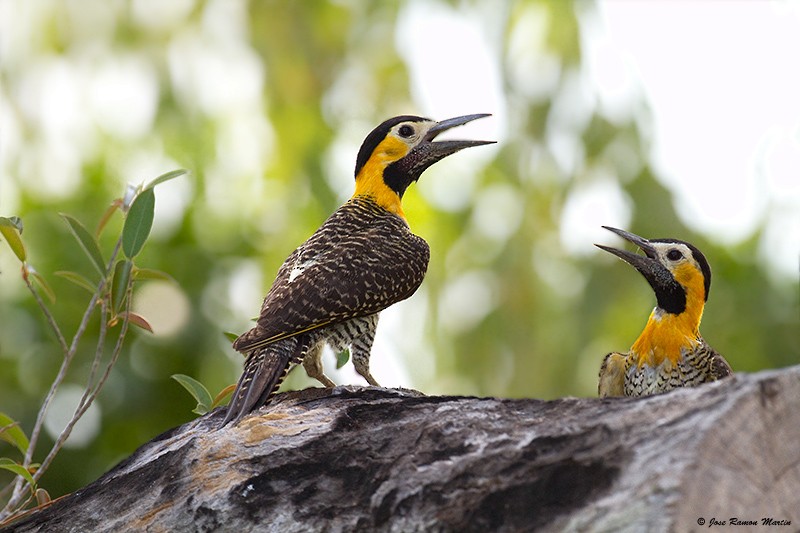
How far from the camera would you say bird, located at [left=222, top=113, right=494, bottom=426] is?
5.10 meters

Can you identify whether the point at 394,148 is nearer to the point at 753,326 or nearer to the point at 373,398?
the point at 373,398

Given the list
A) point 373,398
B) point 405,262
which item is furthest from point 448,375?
point 373,398

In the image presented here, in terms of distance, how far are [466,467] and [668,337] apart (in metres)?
2.71

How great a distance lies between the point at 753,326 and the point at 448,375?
8.77 feet

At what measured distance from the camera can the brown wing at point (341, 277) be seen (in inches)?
206

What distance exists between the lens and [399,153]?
6.88 meters

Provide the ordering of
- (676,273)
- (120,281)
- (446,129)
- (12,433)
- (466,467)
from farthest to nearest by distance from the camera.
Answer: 1. (446,129)
2. (676,273)
3. (12,433)
4. (120,281)
5. (466,467)

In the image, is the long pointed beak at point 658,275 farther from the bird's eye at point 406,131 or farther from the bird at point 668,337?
the bird's eye at point 406,131

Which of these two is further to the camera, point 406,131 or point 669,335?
point 406,131

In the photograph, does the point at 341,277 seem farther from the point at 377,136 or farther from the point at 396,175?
the point at 377,136

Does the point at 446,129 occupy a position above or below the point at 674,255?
above

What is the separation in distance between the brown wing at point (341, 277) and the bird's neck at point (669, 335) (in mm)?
1246

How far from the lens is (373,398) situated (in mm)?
4492

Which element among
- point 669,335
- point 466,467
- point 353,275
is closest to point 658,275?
point 669,335
